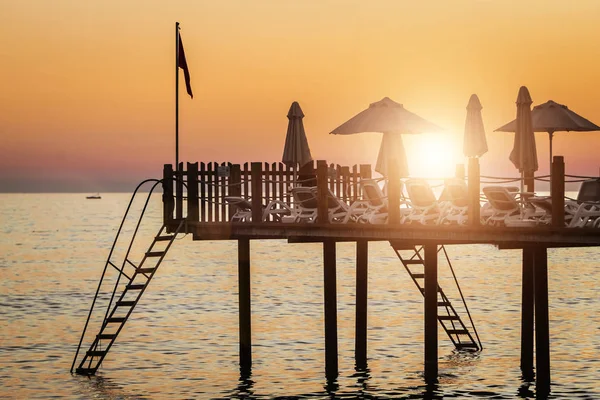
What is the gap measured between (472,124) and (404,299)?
36.1m

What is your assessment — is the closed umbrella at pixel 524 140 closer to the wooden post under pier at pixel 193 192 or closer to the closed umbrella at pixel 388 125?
the closed umbrella at pixel 388 125

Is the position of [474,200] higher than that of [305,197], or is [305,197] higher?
[305,197]

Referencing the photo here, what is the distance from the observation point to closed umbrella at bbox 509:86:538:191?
2450cm

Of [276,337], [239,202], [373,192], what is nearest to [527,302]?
[373,192]

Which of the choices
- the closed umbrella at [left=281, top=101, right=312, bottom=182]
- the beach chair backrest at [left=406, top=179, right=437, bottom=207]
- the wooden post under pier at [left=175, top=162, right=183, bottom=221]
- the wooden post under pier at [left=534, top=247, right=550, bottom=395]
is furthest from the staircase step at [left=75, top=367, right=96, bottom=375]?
the wooden post under pier at [left=534, top=247, right=550, bottom=395]

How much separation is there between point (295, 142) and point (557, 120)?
6.06 metres

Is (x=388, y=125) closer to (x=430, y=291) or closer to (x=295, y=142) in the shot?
(x=295, y=142)

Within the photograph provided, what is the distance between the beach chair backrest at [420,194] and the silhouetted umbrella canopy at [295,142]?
500 cm

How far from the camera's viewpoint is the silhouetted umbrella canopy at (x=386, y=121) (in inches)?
1061

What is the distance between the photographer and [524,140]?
24.5 meters

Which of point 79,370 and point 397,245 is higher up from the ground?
point 397,245

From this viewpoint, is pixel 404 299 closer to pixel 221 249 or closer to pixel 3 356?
pixel 3 356

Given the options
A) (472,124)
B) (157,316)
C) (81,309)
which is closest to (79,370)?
(472,124)

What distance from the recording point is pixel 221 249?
129 meters
